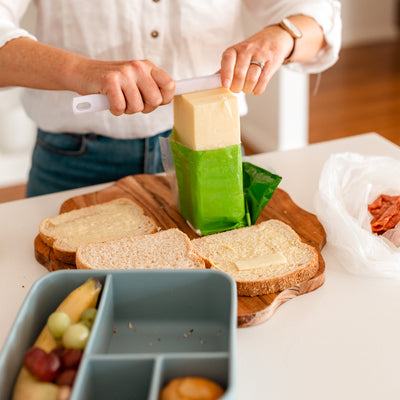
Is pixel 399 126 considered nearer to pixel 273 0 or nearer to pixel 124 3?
pixel 273 0

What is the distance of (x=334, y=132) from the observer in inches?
140

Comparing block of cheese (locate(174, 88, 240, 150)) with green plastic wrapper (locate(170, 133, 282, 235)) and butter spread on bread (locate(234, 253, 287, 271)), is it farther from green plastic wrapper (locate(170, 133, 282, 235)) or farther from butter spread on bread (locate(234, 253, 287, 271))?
butter spread on bread (locate(234, 253, 287, 271))

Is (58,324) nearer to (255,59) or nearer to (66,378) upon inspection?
Answer: (66,378)

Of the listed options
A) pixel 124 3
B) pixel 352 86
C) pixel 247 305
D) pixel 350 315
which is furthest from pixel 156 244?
pixel 352 86

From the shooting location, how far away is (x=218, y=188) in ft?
3.49

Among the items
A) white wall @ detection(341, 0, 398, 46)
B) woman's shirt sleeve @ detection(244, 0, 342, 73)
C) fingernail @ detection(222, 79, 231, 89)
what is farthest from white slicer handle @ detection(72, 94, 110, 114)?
white wall @ detection(341, 0, 398, 46)

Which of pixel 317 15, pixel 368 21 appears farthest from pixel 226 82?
pixel 368 21

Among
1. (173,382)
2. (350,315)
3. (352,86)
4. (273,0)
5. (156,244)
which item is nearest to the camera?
(173,382)

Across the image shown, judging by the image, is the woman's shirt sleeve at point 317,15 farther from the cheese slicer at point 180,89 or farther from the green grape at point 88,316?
the green grape at point 88,316

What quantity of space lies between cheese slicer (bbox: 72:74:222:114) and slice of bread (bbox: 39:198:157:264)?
238 millimetres

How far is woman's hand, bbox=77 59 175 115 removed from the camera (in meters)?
0.99

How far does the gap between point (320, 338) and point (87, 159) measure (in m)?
0.83

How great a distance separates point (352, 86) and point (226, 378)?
3999 mm

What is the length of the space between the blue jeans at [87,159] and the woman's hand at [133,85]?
1.28ft
